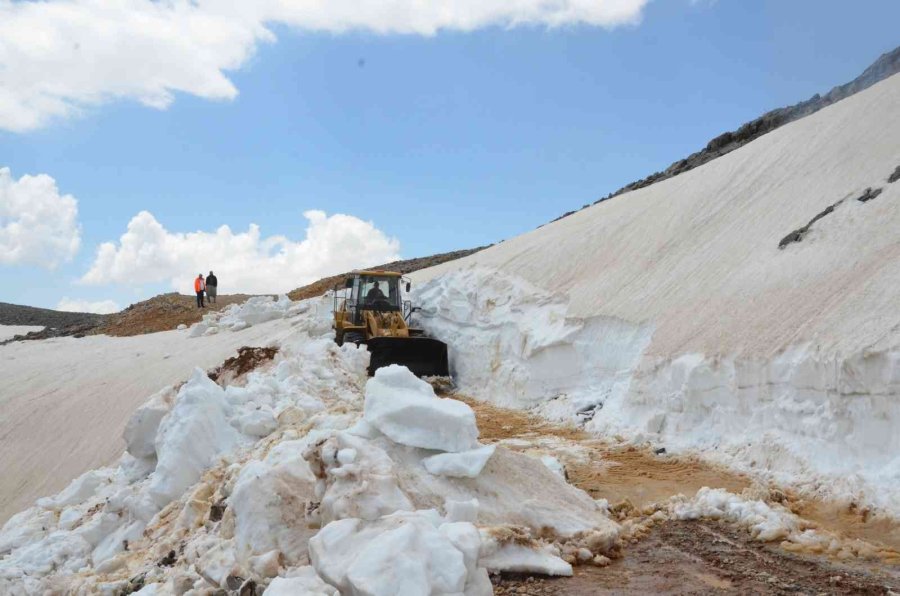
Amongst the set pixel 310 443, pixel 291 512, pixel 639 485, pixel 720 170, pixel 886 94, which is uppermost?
pixel 886 94

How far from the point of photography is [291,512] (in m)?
5.16

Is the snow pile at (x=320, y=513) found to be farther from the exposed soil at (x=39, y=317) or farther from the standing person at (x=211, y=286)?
the exposed soil at (x=39, y=317)

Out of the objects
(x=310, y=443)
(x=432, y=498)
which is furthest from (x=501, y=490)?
(x=310, y=443)

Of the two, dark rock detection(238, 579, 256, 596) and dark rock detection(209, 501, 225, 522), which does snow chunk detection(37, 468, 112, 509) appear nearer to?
dark rock detection(209, 501, 225, 522)

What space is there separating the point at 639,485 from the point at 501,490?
2256mm

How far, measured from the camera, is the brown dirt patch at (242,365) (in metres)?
13.1

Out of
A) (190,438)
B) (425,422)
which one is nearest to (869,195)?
(425,422)

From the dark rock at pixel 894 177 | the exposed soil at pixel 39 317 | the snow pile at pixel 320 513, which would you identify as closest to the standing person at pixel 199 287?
the exposed soil at pixel 39 317

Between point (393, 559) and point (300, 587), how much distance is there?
21.4 inches

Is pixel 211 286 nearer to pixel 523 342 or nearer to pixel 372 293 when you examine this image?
pixel 372 293

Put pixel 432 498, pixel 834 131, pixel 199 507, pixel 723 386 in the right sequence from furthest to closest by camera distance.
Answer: pixel 834 131, pixel 723 386, pixel 199 507, pixel 432 498

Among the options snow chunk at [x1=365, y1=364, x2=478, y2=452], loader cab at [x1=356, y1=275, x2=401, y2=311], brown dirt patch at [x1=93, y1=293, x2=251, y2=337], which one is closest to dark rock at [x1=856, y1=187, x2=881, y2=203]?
snow chunk at [x1=365, y1=364, x2=478, y2=452]

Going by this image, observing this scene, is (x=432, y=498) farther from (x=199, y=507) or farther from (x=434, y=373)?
(x=434, y=373)

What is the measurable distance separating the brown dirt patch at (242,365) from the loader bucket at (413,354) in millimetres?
1877
